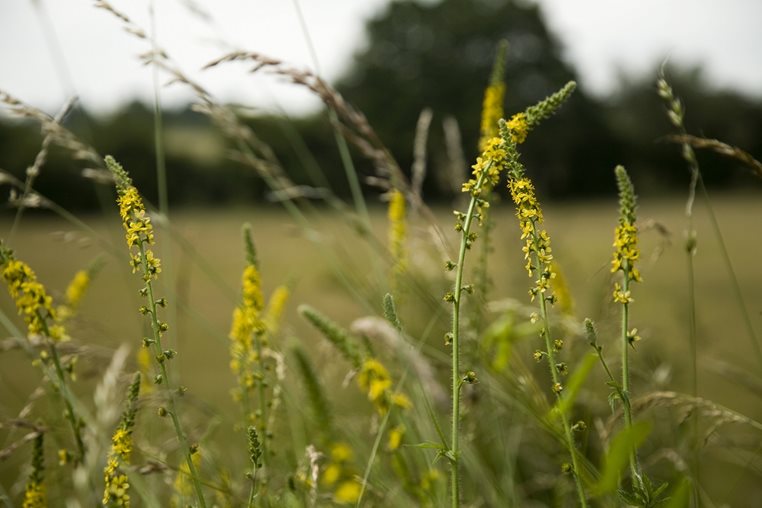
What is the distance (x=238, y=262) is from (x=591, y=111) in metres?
19.7

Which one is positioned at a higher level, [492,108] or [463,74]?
[463,74]

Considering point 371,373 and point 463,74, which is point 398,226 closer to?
point 371,373

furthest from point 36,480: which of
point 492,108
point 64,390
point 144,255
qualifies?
point 492,108

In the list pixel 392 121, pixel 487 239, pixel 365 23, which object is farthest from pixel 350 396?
pixel 365 23

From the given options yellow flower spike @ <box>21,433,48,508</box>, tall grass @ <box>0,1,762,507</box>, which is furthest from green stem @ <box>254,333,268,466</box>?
yellow flower spike @ <box>21,433,48,508</box>

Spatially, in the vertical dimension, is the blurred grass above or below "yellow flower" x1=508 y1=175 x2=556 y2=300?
below

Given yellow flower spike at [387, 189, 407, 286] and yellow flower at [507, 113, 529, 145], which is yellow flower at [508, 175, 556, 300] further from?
yellow flower spike at [387, 189, 407, 286]

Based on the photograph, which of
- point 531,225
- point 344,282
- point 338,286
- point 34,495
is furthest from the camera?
point 338,286

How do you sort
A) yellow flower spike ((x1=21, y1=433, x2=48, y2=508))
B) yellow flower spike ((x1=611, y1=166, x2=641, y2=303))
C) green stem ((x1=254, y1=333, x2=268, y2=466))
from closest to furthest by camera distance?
yellow flower spike ((x1=611, y1=166, x2=641, y2=303)) → yellow flower spike ((x1=21, y1=433, x2=48, y2=508)) → green stem ((x1=254, y1=333, x2=268, y2=466))

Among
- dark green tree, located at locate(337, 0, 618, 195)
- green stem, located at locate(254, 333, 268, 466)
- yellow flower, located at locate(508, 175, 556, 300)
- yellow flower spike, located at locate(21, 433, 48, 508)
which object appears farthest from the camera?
dark green tree, located at locate(337, 0, 618, 195)

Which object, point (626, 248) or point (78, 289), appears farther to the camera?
point (78, 289)

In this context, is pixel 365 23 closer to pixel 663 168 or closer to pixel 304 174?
pixel 304 174

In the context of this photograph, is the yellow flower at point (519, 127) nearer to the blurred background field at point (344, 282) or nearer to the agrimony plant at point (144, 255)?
the blurred background field at point (344, 282)

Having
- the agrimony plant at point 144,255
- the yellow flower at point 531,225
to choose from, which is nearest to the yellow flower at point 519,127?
the yellow flower at point 531,225
